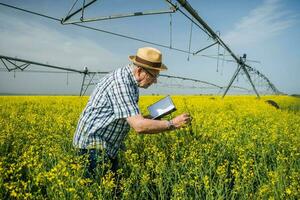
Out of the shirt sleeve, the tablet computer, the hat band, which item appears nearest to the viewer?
the shirt sleeve

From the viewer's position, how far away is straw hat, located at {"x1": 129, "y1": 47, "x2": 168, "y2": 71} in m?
3.31

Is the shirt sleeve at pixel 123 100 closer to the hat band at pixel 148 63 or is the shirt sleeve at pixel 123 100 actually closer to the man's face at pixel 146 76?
the man's face at pixel 146 76

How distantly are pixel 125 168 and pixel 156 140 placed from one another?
1146mm

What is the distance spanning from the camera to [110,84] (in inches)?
130

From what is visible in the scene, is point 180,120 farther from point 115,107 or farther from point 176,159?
point 176,159

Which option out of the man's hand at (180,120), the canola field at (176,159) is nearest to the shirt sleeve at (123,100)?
the man's hand at (180,120)

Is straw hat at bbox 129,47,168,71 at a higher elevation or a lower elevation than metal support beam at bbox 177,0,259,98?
lower

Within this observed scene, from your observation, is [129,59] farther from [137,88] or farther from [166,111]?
[166,111]

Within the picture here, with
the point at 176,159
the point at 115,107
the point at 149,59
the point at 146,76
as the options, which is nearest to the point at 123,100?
the point at 115,107

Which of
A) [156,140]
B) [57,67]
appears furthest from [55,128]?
[57,67]

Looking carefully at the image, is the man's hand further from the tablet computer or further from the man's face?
the man's face

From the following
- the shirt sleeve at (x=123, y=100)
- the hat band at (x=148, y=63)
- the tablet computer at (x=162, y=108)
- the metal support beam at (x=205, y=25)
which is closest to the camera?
the shirt sleeve at (x=123, y=100)

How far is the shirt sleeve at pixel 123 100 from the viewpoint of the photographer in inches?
125

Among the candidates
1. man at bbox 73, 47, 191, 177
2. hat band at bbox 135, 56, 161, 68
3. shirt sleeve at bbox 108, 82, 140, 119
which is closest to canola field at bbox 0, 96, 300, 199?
man at bbox 73, 47, 191, 177
